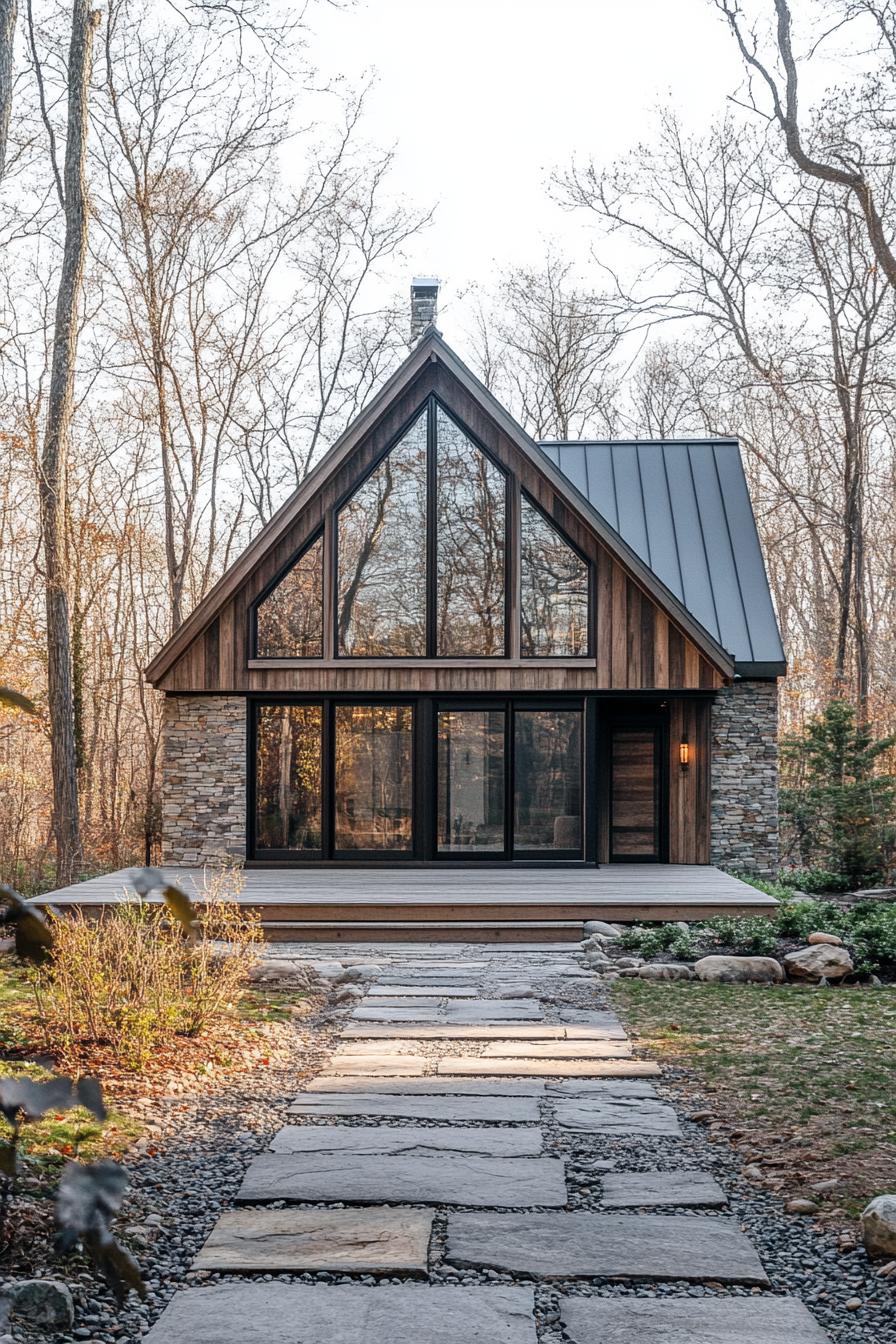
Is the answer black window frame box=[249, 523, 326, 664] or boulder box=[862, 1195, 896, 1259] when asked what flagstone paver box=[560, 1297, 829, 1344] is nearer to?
boulder box=[862, 1195, 896, 1259]

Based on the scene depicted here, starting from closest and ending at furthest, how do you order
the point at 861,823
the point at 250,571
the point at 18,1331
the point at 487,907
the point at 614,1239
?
the point at 18,1331, the point at 614,1239, the point at 487,907, the point at 250,571, the point at 861,823

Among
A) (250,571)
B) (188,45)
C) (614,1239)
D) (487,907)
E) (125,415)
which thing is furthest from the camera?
(125,415)

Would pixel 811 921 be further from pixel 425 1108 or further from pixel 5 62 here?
pixel 5 62


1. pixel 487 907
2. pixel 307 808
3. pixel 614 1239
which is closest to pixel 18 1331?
pixel 614 1239

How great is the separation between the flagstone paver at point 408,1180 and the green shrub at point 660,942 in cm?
467

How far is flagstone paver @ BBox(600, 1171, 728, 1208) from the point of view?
12.1 feet

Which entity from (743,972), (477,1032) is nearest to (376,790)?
(743,972)

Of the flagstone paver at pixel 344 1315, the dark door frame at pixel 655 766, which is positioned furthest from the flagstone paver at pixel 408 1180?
the dark door frame at pixel 655 766

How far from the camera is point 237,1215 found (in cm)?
357

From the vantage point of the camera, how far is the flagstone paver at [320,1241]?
317 centimetres

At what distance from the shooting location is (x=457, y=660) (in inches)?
504

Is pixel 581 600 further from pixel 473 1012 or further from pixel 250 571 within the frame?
pixel 473 1012

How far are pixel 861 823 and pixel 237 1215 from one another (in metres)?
11.7

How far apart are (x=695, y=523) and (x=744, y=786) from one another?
11.5 feet
